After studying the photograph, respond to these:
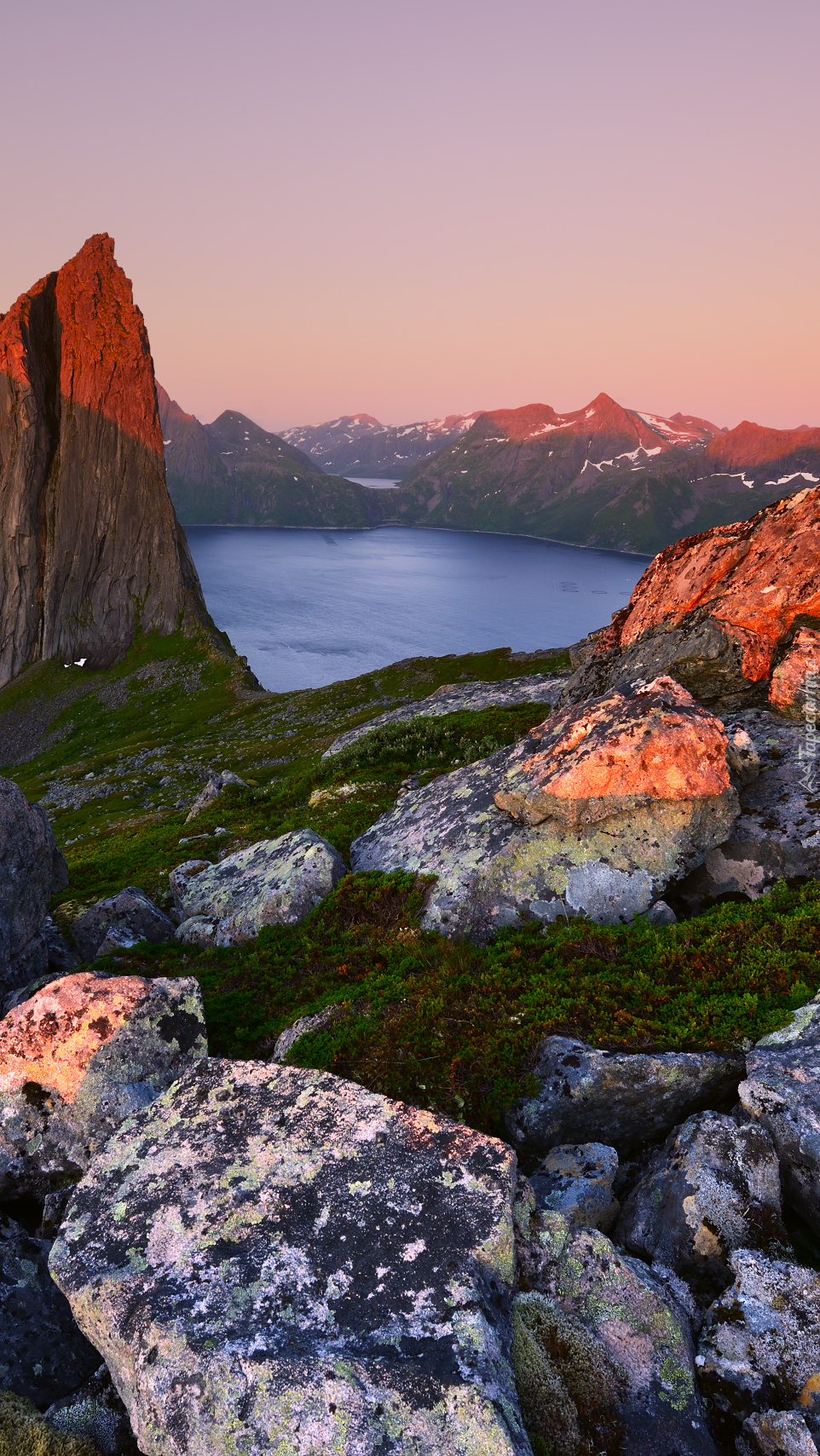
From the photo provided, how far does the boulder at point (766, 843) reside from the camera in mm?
12109

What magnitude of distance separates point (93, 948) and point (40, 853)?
8.29ft

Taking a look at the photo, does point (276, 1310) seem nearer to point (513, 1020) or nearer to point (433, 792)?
point (513, 1020)

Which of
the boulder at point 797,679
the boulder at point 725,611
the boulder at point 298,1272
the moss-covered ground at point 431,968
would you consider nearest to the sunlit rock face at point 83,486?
the moss-covered ground at point 431,968

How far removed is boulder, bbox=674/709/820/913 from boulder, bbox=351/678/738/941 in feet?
1.78

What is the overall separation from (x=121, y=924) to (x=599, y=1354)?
12.8m

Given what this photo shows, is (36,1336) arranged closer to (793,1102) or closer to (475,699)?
(793,1102)

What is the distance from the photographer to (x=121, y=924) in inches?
614

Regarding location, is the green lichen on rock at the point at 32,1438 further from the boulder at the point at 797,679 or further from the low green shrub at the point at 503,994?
the boulder at the point at 797,679

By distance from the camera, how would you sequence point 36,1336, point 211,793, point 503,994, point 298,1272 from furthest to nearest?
point 211,793 → point 503,994 → point 36,1336 → point 298,1272

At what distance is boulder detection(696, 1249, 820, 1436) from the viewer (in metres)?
5.52

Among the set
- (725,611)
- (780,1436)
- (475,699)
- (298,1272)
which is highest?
(725,611)

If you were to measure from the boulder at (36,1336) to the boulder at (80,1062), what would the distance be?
1243 millimetres

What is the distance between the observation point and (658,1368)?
227 inches

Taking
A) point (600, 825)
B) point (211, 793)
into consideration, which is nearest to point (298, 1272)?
point (600, 825)
